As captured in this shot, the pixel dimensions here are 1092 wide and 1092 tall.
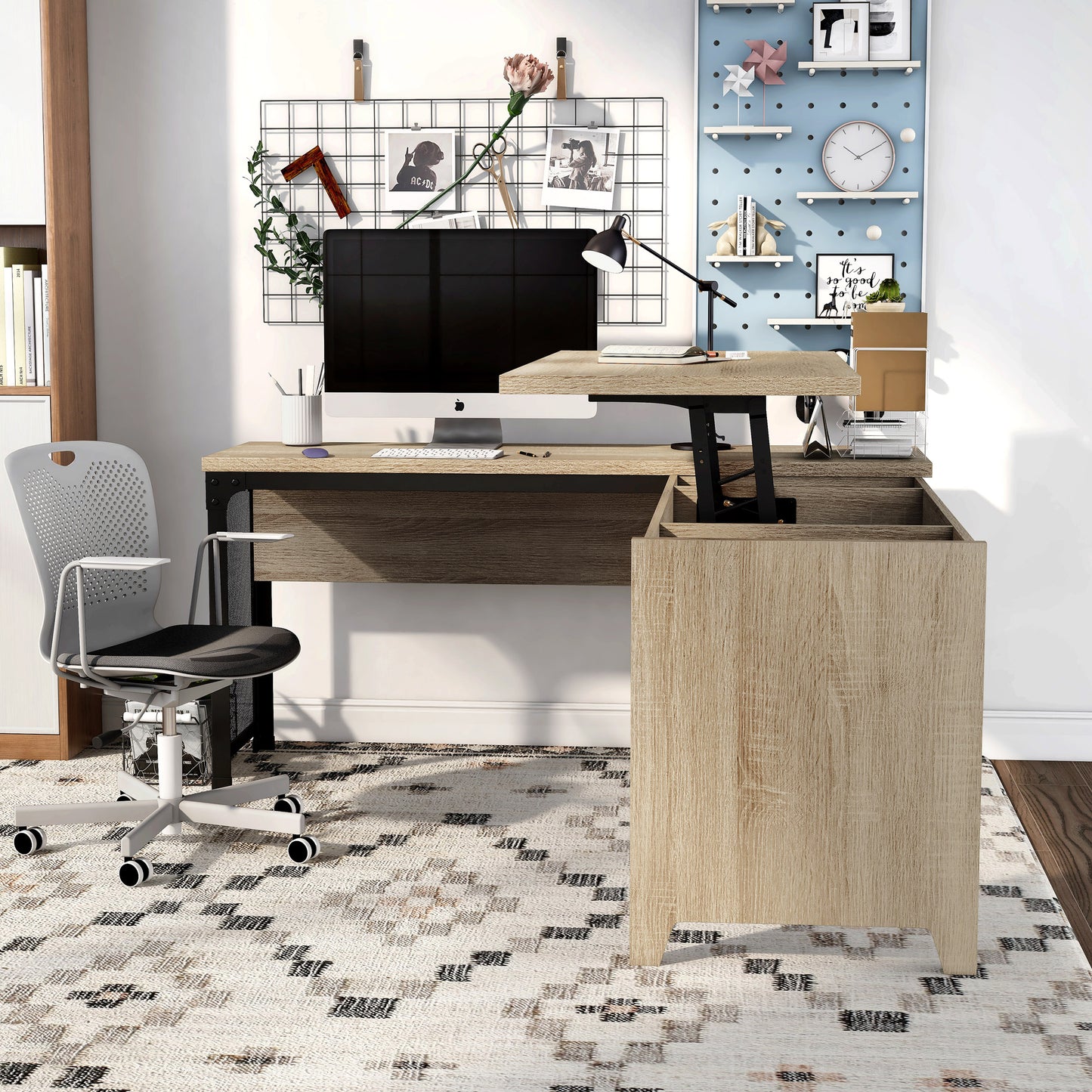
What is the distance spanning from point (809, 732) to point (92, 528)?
1746 millimetres

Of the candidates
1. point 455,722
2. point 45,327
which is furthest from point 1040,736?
point 45,327

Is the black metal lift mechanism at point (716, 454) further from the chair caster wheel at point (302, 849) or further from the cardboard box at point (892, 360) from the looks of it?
the chair caster wheel at point (302, 849)

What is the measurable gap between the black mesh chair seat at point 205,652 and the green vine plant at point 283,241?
1.09 metres

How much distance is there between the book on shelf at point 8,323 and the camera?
3.30 meters

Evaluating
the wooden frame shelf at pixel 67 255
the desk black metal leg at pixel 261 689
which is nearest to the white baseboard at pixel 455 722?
the desk black metal leg at pixel 261 689

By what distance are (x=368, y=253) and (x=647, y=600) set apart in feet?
5.33

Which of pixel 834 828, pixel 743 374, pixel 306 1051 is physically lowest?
pixel 306 1051

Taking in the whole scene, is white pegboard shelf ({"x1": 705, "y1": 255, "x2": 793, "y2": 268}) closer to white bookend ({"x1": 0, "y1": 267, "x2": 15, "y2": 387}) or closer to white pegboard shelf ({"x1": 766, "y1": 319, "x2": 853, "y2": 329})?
white pegboard shelf ({"x1": 766, "y1": 319, "x2": 853, "y2": 329})

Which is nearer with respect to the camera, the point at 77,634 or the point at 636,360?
the point at 636,360

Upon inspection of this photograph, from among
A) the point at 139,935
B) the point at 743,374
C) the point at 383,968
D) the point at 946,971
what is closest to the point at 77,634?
the point at 139,935

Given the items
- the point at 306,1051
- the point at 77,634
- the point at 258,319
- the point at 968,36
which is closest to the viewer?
the point at 306,1051

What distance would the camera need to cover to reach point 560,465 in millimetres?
3002

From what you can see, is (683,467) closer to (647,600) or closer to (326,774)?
(647,600)

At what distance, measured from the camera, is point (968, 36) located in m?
3.23
